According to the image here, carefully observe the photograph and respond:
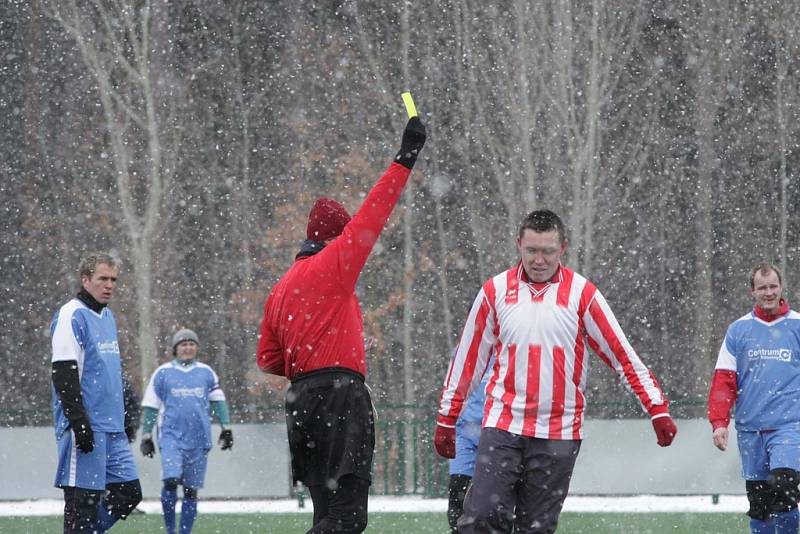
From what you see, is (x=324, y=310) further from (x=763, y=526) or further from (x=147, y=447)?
(x=147, y=447)

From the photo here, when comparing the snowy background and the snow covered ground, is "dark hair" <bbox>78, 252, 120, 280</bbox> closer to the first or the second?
the snow covered ground

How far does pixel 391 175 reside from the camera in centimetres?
588

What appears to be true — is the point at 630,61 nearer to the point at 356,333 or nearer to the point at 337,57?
the point at 337,57

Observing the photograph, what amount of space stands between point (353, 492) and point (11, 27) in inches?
972

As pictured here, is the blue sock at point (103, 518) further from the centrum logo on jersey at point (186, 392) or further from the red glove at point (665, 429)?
the centrum logo on jersey at point (186, 392)

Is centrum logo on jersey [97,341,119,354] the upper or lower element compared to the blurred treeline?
lower

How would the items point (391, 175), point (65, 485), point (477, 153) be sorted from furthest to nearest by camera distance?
point (477, 153) → point (65, 485) → point (391, 175)

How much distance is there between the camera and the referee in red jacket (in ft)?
19.9

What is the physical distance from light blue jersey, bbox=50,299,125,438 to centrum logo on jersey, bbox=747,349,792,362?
381cm

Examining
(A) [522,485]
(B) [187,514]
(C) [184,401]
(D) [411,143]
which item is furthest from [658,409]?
(C) [184,401]

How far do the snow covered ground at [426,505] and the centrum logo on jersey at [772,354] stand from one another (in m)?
6.43

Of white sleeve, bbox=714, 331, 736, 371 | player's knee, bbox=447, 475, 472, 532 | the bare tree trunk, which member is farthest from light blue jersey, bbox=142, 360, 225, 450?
the bare tree trunk

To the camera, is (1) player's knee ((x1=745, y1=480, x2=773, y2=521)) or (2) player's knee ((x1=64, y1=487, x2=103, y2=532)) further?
(1) player's knee ((x1=745, y1=480, x2=773, y2=521))

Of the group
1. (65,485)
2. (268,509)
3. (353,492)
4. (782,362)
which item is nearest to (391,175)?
(353,492)
